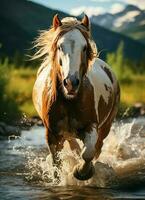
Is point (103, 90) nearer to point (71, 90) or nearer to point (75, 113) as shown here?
point (75, 113)

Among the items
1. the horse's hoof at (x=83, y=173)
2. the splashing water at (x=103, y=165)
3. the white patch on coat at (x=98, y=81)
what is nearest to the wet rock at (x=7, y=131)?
the splashing water at (x=103, y=165)

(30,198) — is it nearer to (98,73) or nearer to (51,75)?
(51,75)

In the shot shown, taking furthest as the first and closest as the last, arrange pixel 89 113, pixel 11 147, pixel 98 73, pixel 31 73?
pixel 31 73 < pixel 11 147 < pixel 98 73 < pixel 89 113

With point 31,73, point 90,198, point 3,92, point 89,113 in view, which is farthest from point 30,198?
point 31,73

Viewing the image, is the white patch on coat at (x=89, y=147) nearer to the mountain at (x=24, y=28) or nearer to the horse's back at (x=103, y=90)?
A: the horse's back at (x=103, y=90)

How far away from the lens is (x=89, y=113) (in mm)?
8945

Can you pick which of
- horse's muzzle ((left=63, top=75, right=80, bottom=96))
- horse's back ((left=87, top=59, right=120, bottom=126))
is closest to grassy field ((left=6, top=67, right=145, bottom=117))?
horse's back ((left=87, top=59, right=120, bottom=126))

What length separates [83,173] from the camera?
351 inches

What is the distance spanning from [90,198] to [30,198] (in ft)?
2.65

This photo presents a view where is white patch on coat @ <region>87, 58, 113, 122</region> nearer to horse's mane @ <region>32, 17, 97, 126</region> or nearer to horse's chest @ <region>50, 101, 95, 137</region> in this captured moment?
horse's chest @ <region>50, 101, 95, 137</region>

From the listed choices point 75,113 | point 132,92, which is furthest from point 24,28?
point 75,113

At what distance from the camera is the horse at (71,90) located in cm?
805

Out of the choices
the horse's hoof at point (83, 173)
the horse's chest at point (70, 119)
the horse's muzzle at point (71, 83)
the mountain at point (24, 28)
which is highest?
the mountain at point (24, 28)

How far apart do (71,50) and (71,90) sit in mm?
536
